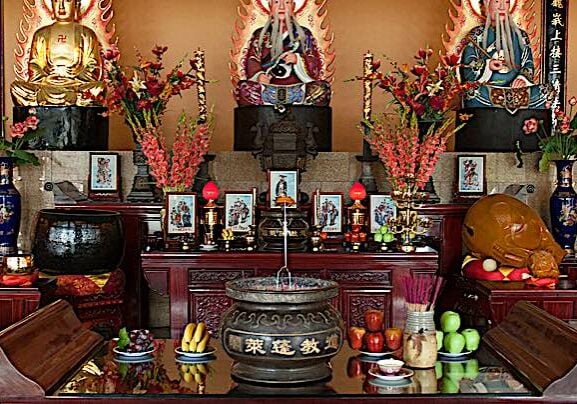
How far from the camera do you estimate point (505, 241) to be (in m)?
5.12

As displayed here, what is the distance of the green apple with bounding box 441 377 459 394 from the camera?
7.78 feet

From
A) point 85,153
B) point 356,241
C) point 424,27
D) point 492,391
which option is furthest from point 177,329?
point 424,27

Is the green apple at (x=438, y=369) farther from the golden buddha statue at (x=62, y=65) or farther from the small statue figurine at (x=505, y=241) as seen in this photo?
the golden buddha statue at (x=62, y=65)

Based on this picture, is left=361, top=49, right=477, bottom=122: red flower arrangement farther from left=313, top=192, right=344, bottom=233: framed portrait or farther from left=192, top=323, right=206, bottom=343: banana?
left=192, top=323, right=206, bottom=343: banana

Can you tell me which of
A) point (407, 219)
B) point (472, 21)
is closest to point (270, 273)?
point (407, 219)

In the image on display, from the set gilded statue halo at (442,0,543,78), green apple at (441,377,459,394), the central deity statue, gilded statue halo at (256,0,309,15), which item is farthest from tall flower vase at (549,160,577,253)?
green apple at (441,377,459,394)

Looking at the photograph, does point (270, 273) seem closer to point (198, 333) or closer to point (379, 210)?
point (379, 210)

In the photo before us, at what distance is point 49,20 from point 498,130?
2.92 metres

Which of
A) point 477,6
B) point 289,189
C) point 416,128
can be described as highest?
point 477,6

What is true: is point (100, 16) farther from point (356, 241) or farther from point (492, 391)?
point (492, 391)

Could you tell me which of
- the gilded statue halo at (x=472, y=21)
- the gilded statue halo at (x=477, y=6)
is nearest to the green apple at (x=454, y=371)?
the gilded statue halo at (x=472, y=21)

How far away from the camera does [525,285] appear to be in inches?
189

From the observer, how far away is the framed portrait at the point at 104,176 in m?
5.54

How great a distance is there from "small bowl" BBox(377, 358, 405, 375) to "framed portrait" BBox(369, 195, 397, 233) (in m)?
2.75
